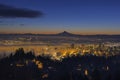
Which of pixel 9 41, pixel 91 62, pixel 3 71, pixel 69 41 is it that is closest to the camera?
pixel 3 71

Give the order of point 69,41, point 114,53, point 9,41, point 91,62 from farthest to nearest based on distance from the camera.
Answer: point 114,53 < point 91,62 < point 69,41 < point 9,41

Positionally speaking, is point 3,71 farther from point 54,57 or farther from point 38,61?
point 54,57

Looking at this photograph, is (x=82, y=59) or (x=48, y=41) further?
(x=82, y=59)

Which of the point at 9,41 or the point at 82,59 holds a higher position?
the point at 9,41

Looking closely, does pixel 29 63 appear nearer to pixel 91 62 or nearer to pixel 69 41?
pixel 69 41

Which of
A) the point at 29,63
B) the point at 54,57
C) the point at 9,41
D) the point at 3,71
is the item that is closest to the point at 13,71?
the point at 3,71

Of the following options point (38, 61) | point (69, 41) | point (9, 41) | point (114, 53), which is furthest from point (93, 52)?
point (9, 41)
